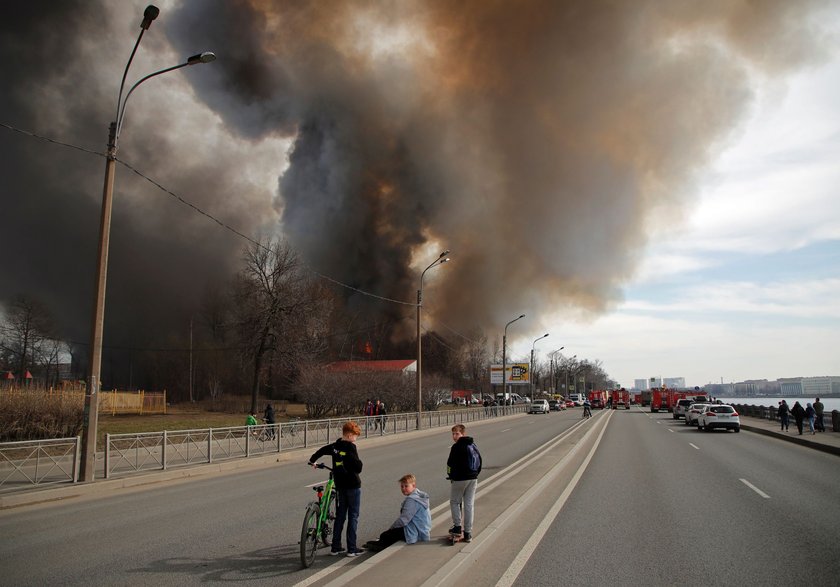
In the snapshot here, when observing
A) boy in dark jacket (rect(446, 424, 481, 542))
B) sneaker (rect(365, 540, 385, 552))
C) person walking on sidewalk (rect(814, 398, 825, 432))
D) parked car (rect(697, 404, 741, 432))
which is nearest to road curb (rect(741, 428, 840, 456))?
parked car (rect(697, 404, 741, 432))

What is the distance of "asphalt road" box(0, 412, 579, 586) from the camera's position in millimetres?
5664

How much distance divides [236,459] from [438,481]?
7.12 m

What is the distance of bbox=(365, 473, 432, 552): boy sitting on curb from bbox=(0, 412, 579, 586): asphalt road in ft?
2.18

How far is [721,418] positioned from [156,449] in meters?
24.8

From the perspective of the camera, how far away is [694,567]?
18.4 ft

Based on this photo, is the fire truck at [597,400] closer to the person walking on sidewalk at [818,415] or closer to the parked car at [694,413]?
the parked car at [694,413]

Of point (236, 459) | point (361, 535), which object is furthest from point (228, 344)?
point (361, 535)

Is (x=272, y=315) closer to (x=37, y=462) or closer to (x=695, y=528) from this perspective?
(x=37, y=462)

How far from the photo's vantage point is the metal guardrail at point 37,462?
37.0 feet

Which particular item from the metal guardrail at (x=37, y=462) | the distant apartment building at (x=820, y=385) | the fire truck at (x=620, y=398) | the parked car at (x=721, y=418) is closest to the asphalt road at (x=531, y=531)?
the metal guardrail at (x=37, y=462)

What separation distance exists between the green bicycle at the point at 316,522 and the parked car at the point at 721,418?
26.0 metres

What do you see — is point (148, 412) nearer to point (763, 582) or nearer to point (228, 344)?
point (228, 344)

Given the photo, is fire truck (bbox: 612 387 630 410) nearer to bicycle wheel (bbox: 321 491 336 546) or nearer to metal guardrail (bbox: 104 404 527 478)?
metal guardrail (bbox: 104 404 527 478)

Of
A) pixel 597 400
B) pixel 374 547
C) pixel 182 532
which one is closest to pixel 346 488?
pixel 374 547
